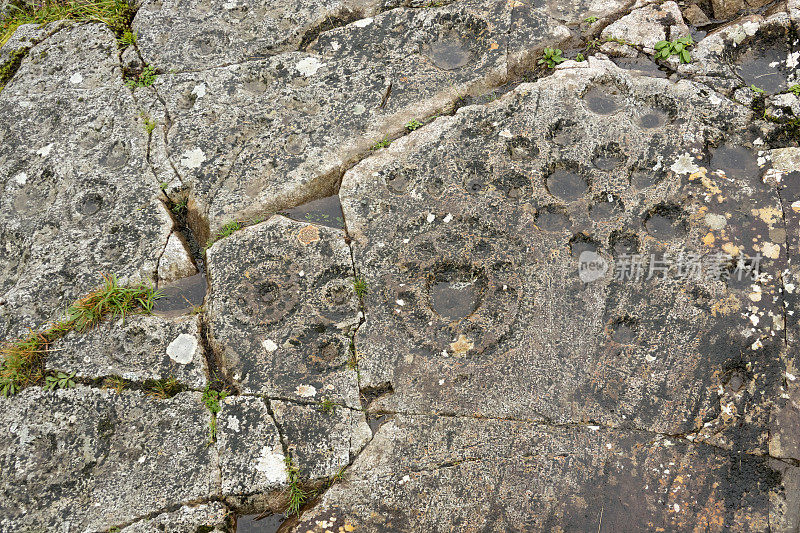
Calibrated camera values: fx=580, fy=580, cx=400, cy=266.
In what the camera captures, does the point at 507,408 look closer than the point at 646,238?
Yes

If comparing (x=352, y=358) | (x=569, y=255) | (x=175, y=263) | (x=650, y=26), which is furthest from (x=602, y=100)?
(x=175, y=263)

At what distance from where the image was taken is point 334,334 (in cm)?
275

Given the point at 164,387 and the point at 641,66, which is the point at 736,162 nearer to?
the point at 641,66

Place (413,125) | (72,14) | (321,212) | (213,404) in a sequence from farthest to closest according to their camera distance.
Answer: (72,14) < (413,125) < (321,212) < (213,404)

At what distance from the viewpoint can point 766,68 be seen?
10.9 feet

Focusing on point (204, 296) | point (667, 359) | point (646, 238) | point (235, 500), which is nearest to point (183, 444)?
point (235, 500)

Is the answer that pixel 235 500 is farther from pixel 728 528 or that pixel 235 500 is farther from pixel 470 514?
pixel 728 528

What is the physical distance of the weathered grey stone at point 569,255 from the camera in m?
2.54

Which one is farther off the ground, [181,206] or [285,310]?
[181,206]

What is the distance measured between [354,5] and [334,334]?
232 cm

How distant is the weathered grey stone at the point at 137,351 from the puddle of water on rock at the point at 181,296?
13 centimetres

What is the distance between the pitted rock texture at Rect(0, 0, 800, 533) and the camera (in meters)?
2.42

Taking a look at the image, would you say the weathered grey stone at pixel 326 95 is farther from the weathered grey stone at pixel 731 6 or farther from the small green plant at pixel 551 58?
the weathered grey stone at pixel 731 6

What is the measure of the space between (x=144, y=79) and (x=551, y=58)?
2.50m
